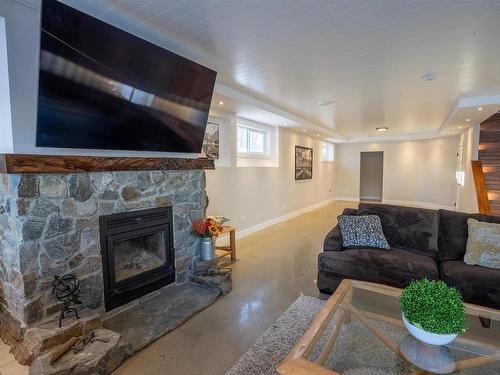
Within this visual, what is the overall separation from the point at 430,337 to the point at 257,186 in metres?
4.28

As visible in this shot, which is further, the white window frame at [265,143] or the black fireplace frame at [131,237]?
the white window frame at [265,143]

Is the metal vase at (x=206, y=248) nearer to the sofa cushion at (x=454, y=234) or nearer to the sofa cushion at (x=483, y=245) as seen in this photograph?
the sofa cushion at (x=454, y=234)

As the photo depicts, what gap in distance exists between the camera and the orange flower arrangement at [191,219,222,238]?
319 centimetres

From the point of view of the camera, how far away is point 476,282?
2.29 metres

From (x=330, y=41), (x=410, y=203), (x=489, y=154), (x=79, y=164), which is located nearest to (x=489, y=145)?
(x=489, y=154)

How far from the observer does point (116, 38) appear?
2062 millimetres

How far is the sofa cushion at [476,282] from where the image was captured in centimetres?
223

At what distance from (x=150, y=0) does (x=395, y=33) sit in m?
1.99

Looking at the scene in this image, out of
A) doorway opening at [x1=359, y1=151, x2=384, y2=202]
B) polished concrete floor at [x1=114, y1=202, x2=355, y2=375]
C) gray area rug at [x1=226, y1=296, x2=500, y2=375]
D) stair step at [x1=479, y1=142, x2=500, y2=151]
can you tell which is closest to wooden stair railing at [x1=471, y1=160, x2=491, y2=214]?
stair step at [x1=479, y1=142, x2=500, y2=151]

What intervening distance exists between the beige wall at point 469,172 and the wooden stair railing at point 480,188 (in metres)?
0.37

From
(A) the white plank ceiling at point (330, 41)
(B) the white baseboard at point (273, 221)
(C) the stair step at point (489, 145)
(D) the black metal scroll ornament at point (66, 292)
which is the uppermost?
(A) the white plank ceiling at point (330, 41)

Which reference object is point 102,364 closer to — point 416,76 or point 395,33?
point 395,33

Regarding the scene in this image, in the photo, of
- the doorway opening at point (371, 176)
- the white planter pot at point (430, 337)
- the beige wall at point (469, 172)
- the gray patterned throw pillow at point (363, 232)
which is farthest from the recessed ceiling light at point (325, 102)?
the doorway opening at point (371, 176)

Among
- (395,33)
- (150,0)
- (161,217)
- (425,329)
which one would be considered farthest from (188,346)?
(395,33)
